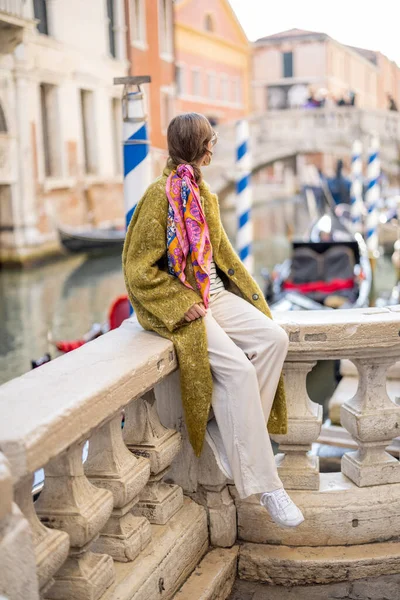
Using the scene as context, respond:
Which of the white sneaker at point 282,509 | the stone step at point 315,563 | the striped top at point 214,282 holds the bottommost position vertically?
the stone step at point 315,563

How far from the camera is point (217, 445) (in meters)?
1.10

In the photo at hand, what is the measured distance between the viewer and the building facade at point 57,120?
5.02 metres

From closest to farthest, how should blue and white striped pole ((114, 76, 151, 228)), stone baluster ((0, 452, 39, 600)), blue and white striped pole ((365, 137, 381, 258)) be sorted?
stone baluster ((0, 452, 39, 600)) → blue and white striped pole ((114, 76, 151, 228)) → blue and white striped pole ((365, 137, 381, 258))

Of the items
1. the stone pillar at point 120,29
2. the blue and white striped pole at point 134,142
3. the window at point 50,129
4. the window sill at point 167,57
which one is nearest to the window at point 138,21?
the stone pillar at point 120,29

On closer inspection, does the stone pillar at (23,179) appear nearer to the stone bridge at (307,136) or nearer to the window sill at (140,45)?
the window sill at (140,45)

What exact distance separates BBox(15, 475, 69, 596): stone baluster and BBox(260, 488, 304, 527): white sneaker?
34 cm


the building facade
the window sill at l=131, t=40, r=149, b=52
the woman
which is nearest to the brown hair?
the woman

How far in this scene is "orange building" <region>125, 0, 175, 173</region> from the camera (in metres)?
4.09

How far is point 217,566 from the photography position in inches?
43.6

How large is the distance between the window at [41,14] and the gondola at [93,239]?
1.65m

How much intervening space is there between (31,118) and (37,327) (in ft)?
4.37

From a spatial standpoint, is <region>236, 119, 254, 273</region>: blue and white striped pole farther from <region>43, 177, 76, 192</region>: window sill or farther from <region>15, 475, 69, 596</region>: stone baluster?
<region>43, 177, 76, 192</region>: window sill

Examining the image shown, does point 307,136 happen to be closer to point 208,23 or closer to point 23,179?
point 208,23

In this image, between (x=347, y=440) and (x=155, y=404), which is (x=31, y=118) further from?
(x=155, y=404)
